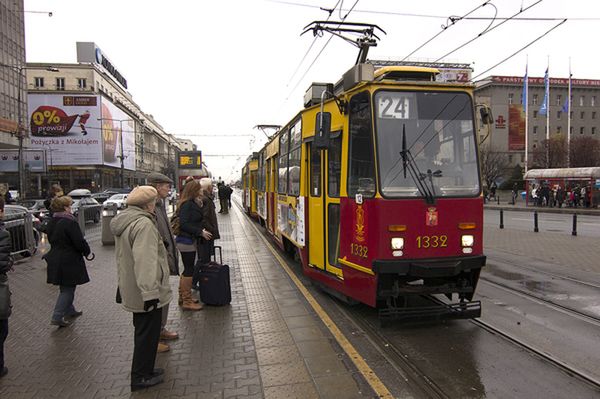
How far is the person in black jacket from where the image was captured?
538 centimetres

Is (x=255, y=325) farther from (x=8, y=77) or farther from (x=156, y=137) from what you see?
(x=156, y=137)

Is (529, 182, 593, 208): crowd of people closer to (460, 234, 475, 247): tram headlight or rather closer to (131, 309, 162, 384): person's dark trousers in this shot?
(460, 234, 475, 247): tram headlight

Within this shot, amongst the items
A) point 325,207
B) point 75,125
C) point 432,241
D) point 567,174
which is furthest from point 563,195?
point 75,125

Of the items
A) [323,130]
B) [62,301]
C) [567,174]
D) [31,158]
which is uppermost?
[31,158]

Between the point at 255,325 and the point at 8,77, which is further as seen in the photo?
the point at 8,77

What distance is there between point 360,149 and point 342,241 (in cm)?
130

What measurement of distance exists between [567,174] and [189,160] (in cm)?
2718

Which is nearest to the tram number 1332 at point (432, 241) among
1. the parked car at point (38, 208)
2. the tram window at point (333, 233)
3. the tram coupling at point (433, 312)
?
the tram coupling at point (433, 312)

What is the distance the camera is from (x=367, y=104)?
5391mm

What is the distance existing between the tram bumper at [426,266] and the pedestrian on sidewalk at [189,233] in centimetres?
265

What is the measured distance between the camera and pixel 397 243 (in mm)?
5086

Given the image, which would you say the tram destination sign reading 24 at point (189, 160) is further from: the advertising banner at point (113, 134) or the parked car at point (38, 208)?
the advertising banner at point (113, 134)

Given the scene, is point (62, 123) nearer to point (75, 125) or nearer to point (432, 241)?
point (75, 125)

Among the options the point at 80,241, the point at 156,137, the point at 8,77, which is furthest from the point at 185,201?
the point at 156,137
